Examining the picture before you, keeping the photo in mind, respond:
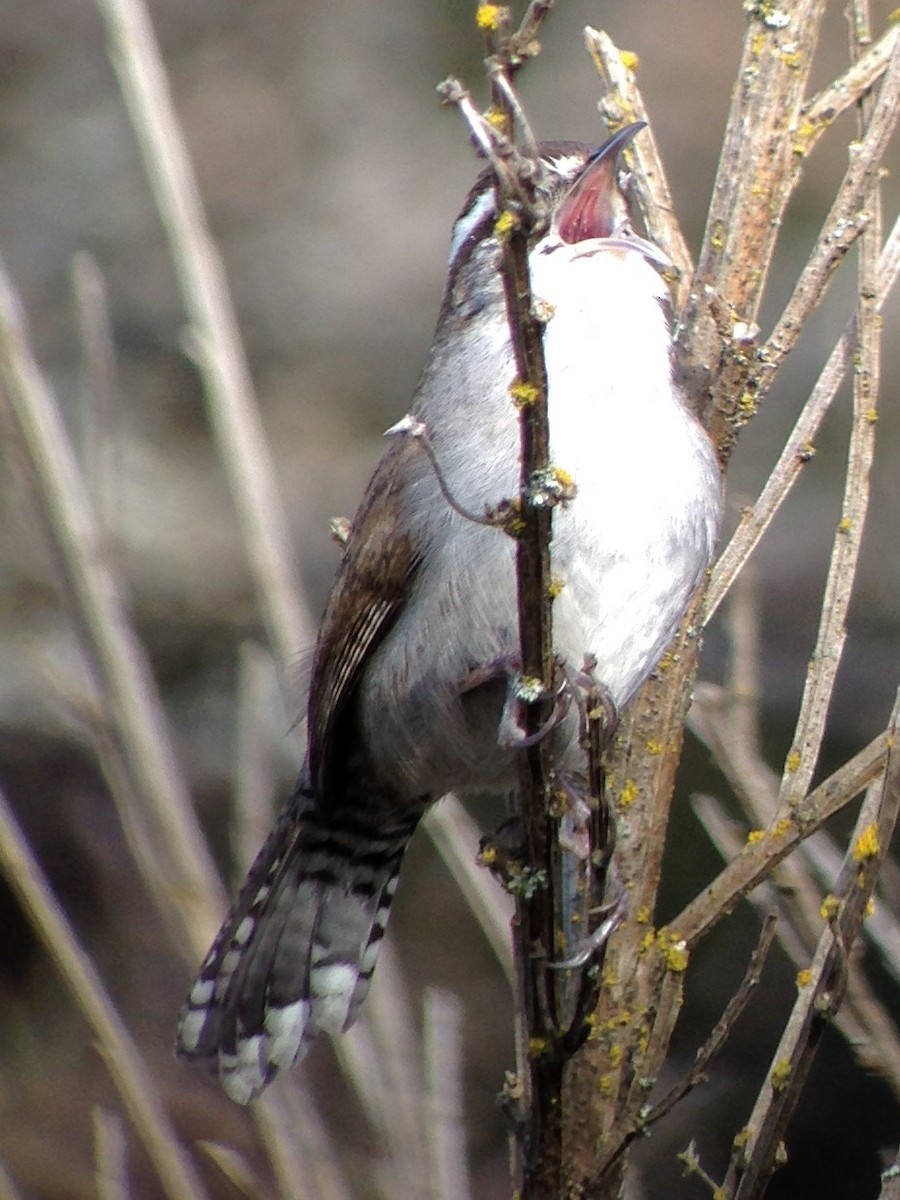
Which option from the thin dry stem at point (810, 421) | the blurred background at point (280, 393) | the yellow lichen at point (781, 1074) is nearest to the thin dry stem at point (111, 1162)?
the yellow lichen at point (781, 1074)

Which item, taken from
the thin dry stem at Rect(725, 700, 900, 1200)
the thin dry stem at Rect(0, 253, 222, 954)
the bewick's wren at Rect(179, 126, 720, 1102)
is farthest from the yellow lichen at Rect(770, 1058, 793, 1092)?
the thin dry stem at Rect(0, 253, 222, 954)

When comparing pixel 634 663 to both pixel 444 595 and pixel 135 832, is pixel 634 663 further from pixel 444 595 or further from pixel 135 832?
pixel 135 832

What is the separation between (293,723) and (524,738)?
121cm

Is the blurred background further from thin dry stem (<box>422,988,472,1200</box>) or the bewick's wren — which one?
thin dry stem (<box>422,988,472,1200</box>)

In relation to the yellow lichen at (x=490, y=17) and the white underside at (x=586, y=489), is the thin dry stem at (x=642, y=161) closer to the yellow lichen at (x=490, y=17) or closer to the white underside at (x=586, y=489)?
the white underside at (x=586, y=489)

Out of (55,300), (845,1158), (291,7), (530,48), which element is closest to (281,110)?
(291,7)

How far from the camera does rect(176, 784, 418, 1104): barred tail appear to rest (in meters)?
3.10

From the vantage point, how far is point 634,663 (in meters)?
2.46

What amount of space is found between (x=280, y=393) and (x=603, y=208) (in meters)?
4.33

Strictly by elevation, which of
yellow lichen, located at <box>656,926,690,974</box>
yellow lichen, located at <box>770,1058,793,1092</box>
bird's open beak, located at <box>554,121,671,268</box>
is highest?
bird's open beak, located at <box>554,121,671,268</box>

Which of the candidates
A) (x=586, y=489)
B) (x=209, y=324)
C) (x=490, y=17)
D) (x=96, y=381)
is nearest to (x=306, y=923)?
(x=586, y=489)

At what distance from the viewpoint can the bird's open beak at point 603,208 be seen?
98.0 inches

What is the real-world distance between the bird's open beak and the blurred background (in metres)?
2.61

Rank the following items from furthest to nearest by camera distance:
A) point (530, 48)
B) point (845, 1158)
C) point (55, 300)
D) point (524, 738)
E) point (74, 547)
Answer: point (55, 300) → point (845, 1158) → point (74, 547) → point (524, 738) → point (530, 48)
